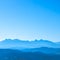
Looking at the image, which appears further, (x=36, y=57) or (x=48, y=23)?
(x=36, y=57)

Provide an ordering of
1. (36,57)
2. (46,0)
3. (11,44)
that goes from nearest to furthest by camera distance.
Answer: (46,0) < (11,44) < (36,57)

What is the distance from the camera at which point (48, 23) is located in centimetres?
529

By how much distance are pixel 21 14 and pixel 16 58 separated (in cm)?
354

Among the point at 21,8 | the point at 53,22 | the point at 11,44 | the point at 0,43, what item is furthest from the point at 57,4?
the point at 0,43

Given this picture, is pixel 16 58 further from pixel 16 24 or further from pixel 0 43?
pixel 16 24

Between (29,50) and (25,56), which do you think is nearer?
(29,50)

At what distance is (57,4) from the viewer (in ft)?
16.9

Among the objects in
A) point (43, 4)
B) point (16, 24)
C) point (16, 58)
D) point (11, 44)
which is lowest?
point (16, 58)

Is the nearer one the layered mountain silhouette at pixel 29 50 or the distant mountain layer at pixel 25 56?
the layered mountain silhouette at pixel 29 50

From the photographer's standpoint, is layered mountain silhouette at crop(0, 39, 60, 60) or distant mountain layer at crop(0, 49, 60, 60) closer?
layered mountain silhouette at crop(0, 39, 60, 60)

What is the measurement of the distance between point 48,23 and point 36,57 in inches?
142

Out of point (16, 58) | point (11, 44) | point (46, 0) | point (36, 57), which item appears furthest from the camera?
point (36, 57)

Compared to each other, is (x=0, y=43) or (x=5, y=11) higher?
(x=5, y=11)

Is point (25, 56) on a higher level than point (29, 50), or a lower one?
lower
